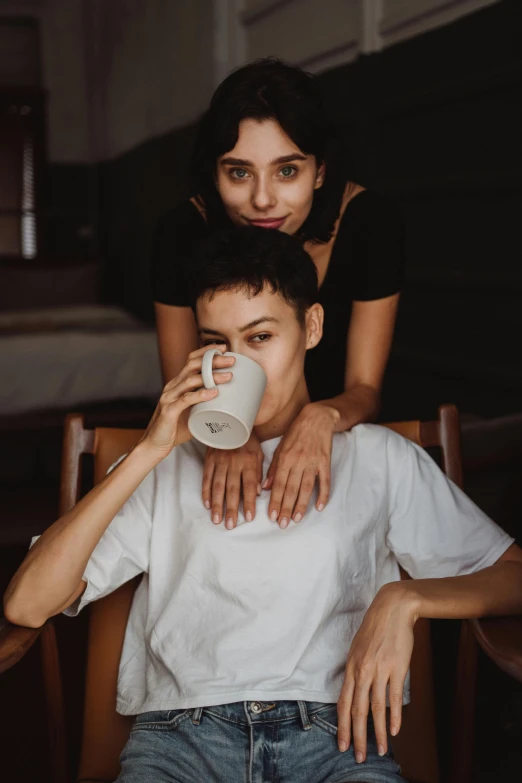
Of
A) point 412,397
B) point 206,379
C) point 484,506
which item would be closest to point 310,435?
point 206,379

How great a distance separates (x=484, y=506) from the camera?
180 centimetres

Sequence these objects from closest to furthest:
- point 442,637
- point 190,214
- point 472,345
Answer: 1. point 190,214
2. point 442,637
3. point 472,345

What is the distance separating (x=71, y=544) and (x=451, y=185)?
2044 millimetres

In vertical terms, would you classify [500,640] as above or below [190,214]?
below

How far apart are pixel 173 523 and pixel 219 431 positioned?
303 millimetres

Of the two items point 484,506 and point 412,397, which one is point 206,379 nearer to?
point 484,506

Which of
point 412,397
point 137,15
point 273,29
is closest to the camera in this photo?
point 412,397

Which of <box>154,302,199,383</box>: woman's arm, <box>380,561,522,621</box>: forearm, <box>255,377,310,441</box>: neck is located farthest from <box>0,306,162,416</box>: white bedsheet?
<box>380,561,522,621</box>: forearm

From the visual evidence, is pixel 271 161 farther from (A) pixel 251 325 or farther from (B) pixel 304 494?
(B) pixel 304 494

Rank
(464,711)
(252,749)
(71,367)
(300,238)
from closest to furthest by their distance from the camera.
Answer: (252,749), (464,711), (300,238), (71,367)

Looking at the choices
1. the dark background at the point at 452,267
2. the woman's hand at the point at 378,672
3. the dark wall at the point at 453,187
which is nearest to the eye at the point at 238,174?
the dark background at the point at 452,267

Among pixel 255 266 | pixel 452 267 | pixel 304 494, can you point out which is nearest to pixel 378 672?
pixel 304 494

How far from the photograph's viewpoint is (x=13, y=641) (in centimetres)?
119

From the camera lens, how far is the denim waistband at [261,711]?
118cm
